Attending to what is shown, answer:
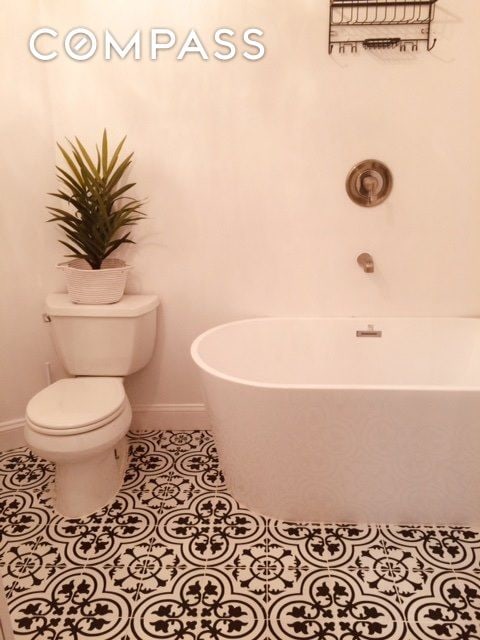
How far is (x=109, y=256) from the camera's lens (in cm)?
214

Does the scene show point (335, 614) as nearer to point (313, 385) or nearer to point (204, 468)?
point (313, 385)

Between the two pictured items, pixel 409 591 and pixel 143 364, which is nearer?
pixel 409 591

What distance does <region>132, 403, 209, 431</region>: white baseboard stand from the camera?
7.72ft

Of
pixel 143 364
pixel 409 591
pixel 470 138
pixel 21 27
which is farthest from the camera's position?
pixel 143 364

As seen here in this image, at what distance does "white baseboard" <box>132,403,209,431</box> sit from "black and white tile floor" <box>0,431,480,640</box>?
0.48 m

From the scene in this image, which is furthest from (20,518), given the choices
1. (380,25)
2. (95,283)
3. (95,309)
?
(380,25)

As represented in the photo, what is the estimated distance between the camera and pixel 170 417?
2.36 meters

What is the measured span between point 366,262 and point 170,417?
49.9 inches

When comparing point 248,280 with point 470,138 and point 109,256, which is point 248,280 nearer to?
point 109,256

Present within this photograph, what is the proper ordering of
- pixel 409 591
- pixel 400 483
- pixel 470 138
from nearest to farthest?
pixel 409 591, pixel 400 483, pixel 470 138

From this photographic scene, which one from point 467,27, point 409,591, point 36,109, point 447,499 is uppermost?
point 467,27

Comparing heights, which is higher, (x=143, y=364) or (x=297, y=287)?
(x=297, y=287)

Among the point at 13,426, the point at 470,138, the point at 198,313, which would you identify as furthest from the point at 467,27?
the point at 13,426

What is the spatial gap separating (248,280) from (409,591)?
4.56 feet
